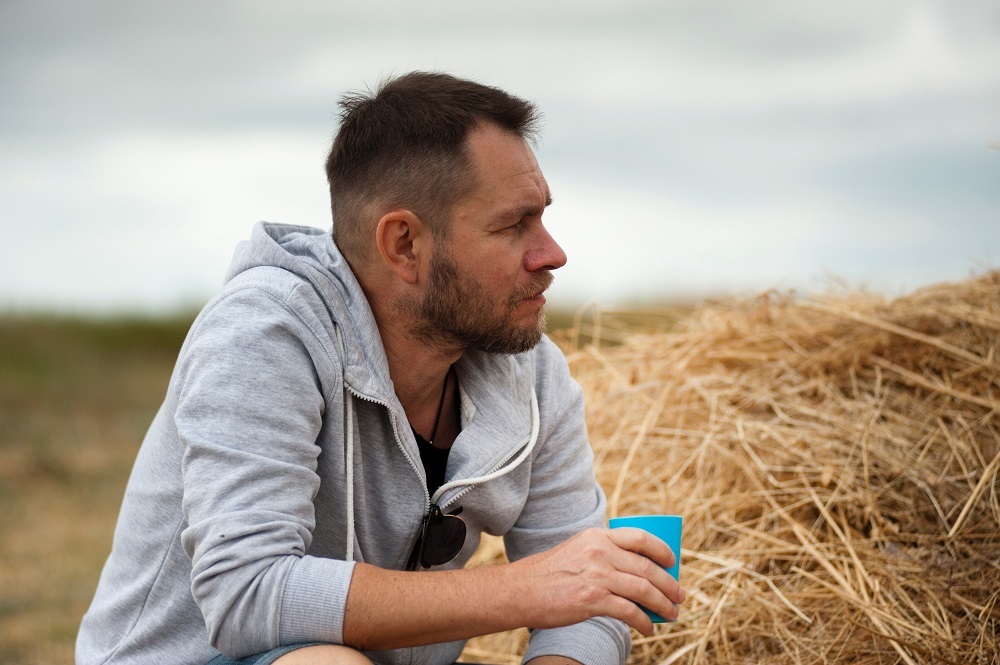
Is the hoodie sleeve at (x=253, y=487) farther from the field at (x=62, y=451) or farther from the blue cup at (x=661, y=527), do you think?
the field at (x=62, y=451)

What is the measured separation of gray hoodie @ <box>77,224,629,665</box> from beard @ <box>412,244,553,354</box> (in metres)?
0.14

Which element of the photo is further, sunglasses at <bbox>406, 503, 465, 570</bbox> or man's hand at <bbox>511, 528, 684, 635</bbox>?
sunglasses at <bbox>406, 503, 465, 570</bbox>

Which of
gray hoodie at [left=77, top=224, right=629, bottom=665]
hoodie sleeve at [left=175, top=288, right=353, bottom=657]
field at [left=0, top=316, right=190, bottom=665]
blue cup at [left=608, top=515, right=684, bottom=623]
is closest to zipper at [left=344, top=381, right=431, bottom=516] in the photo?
gray hoodie at [left=77, top=224, right=629, bottom=665]

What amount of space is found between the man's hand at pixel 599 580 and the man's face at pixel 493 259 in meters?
0.51

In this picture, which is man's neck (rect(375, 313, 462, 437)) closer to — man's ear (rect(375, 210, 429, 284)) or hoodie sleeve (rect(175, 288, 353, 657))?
man's ear (rect(375, 210, 429, 284))

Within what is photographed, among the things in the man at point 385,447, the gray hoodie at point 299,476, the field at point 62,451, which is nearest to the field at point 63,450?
the field at point 62,451

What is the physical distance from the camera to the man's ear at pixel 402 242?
211 centimetres

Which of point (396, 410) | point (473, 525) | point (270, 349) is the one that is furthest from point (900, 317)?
point (270, 349)

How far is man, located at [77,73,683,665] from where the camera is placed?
177 cm

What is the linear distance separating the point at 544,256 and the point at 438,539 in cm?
67

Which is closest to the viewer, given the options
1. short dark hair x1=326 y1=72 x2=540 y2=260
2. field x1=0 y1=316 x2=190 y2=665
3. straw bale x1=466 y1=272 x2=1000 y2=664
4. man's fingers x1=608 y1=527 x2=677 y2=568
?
man's fingers x1=608 y1=527 x2=677 y2=568

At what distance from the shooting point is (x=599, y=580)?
1801 millimetres

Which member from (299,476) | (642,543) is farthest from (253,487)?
(642,543)

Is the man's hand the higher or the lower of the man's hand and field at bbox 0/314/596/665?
the higher
